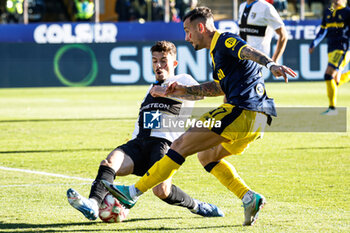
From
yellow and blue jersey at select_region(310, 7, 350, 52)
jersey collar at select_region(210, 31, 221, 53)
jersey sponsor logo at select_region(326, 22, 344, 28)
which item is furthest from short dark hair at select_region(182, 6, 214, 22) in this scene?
jersey sponsor logo at select_region(326, 22, 344, 28)

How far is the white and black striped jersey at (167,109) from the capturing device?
624 centimetres

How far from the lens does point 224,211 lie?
606 cm

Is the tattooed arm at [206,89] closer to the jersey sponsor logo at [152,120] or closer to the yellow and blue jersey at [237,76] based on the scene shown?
the yellow and blue jersey at [237,76]

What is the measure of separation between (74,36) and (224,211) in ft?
63.3

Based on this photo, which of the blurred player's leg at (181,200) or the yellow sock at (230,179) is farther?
the blurred player's leg at (181,200)

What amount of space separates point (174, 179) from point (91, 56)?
17.1m

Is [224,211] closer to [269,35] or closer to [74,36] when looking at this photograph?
[269,35]

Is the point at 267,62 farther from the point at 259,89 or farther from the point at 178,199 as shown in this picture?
the point at 178,199

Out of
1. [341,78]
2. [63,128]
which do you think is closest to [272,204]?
[63,128]

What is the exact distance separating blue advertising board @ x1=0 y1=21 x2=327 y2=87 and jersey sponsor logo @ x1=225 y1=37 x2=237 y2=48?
18588 millimetres

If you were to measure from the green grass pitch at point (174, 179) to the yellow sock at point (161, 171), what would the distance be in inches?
13.9

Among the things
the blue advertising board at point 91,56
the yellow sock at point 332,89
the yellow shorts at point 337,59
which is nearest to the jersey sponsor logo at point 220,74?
the yellow sock at point 332,89

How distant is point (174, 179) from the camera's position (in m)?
7.66

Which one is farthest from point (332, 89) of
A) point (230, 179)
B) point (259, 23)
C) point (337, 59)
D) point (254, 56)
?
point (254, 56)
